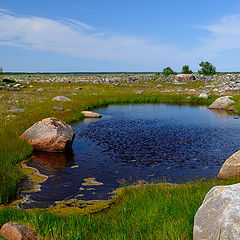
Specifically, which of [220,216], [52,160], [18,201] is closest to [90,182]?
[18,201]

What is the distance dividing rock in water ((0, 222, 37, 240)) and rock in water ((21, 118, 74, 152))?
9500mm

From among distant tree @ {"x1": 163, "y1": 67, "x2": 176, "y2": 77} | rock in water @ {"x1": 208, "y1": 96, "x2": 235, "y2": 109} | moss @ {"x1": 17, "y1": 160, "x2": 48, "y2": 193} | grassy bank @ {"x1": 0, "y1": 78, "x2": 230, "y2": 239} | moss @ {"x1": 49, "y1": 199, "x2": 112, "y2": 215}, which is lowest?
moss @ {"x1": 17, "y1": 160, "x2": 48, "y2": 193}

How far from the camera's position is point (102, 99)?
4141 centimetres

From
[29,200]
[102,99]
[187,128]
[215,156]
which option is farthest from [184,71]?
[29,200]

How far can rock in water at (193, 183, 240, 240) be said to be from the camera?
4277 mm

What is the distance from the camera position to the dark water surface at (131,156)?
36.2 ft

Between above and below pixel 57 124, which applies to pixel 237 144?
below

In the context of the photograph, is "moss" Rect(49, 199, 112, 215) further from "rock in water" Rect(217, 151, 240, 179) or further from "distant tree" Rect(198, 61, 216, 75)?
"distant tree" Rect(198, 61, 216, 75)

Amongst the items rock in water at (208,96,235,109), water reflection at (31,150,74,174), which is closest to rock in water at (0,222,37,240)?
water reflection at (31,150,74,174)

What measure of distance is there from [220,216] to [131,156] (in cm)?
1074

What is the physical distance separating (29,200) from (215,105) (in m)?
31.7

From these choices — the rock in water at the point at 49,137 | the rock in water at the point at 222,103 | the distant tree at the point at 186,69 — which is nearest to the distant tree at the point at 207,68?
the distant tree at the point at 186,69

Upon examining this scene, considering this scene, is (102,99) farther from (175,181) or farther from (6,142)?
(175,181)

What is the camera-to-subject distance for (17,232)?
5684 millimetres
